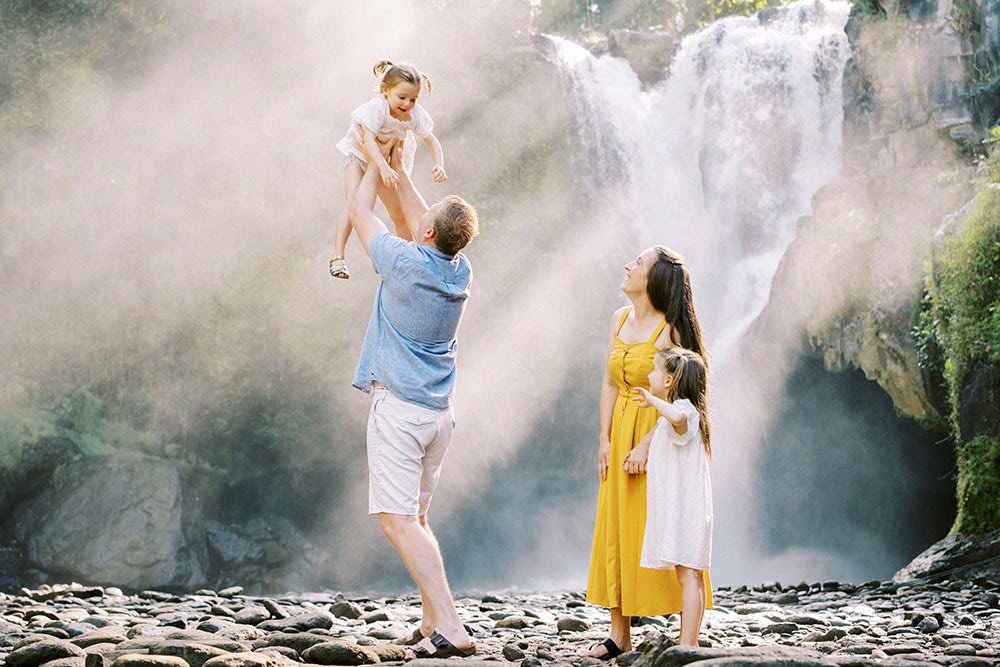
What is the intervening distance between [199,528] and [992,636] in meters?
11.9

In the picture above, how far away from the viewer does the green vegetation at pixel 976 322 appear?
9.59 m

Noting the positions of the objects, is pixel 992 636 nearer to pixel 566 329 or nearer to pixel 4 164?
pixel 566 329

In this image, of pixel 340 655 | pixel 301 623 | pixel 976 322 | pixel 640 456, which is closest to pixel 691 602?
pixel 640 456

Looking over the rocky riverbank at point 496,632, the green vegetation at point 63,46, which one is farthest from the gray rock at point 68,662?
the green vegetation at point 63,46

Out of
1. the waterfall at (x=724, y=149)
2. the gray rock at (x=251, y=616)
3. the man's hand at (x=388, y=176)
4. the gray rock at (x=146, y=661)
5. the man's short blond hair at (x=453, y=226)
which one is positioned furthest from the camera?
A: the waterfall at (x=724, y=149)

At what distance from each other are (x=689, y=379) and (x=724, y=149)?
1547 cm

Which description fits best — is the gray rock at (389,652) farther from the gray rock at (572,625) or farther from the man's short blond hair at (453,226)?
the gray rock at (572,625)

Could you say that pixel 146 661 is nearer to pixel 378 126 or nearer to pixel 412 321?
pixel 412 321

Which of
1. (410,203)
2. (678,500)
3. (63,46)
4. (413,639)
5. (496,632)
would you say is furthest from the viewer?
(63,46)

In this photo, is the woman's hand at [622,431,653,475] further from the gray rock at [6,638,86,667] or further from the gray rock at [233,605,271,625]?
the gray rock at [6,638,86,667]

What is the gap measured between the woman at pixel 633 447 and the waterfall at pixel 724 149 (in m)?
12.1

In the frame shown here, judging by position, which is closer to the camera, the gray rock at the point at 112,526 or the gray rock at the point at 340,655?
the gray rock at the point at 340,655

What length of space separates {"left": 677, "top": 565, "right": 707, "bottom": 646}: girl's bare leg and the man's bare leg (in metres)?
0.94

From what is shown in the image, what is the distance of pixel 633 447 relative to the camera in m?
4.30
